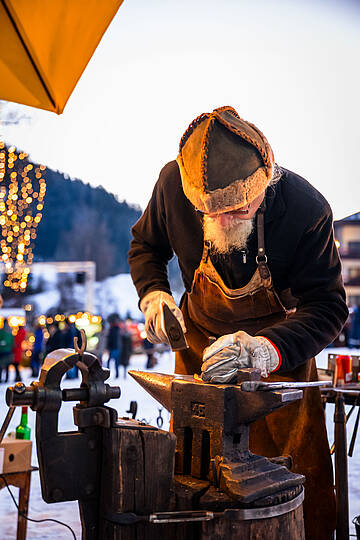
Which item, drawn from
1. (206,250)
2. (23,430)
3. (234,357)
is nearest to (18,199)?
(23,430)

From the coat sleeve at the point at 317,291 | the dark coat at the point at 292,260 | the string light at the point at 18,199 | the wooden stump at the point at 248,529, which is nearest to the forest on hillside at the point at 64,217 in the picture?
the string light at the point at 18,199

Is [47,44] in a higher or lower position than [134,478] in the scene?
higher

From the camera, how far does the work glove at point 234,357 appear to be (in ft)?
4.67

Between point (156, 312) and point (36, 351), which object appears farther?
point (36, 351)

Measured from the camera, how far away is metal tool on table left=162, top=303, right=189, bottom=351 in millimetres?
1691

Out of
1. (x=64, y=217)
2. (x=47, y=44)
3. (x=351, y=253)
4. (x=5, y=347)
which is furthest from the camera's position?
(x=64, y=217)

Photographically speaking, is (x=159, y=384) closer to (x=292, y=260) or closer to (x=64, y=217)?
(x=292, y=260)

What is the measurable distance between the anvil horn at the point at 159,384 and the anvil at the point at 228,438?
0.04 m

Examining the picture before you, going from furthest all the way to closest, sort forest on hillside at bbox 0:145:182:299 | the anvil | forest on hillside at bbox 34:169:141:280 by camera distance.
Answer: forest on hillside at bbox 34:169:141:280, forest on hillside at bbox 0:145:182:299, the anvil

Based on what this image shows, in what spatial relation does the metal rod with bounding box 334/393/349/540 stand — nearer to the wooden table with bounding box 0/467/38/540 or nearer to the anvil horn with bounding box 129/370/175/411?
the anvil horn with bounding box 129/370/175/411

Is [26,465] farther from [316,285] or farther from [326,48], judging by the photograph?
[326,48]

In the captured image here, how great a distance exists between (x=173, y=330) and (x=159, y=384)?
25 cm

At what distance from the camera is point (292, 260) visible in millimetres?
1841

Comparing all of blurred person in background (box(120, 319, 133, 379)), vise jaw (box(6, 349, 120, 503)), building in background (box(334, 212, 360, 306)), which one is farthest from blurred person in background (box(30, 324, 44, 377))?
vise jaw (box(6, 349, 120, 503))
